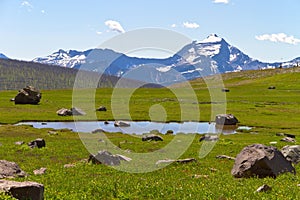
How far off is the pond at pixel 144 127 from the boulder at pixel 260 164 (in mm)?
44846

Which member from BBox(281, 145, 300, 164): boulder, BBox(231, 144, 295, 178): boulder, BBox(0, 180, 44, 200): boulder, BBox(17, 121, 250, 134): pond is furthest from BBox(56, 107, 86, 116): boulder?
BBox(0, 180, 44, 200): boulder

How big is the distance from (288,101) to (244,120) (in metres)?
48.9

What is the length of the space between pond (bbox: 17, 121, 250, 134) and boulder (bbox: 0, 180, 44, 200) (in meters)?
55.9

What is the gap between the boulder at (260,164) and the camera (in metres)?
25.9

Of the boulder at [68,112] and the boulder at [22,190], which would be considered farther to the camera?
the boulder at [68,112]

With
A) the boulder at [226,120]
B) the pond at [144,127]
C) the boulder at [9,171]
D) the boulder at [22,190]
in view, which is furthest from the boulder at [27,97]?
the boulder at [22,190]

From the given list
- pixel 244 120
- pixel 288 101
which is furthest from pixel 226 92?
pixel 244 120

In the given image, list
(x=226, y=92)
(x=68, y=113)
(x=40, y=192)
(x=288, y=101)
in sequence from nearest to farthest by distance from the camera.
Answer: (x=40, y=192)
(x=68, y=113)
(x=288, y=101)
(x=226, y=92)

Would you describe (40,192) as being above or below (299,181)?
above

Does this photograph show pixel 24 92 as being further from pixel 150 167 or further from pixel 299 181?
pixel 299 181

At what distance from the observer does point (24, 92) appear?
11975 cm

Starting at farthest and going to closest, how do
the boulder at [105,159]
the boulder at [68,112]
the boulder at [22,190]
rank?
the boulder at [68,112] → the boulder at [105,159] → the boulder at [22,190]

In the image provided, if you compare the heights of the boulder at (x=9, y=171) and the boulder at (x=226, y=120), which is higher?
the boulder at (x=9, y=171)

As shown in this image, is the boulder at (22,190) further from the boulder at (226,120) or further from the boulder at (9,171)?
the boulder at (226,120)
